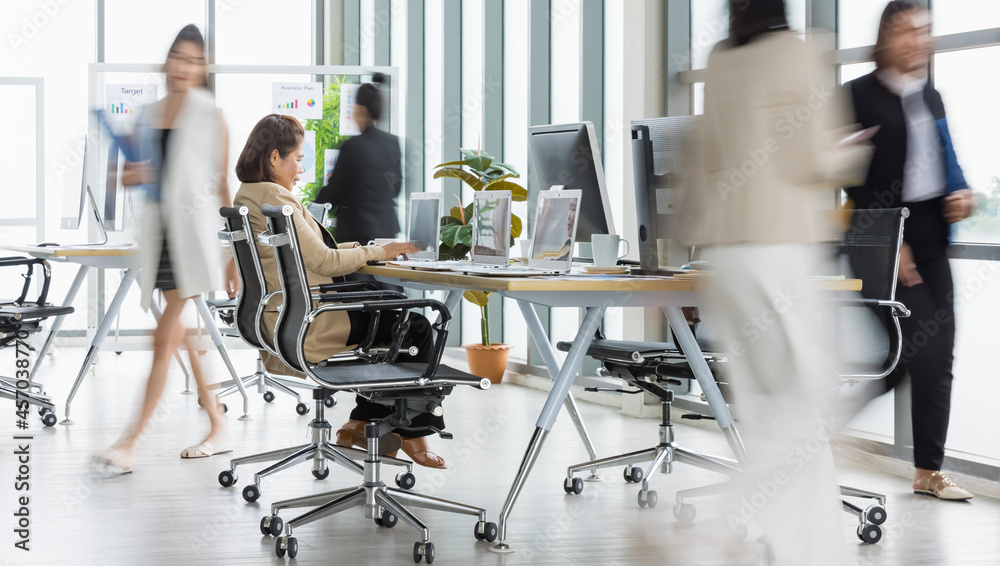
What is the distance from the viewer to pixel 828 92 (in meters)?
2.34

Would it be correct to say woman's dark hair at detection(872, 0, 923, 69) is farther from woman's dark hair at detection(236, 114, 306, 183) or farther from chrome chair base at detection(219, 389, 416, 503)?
chrome chair base at detection(219, 389, 416, 503)

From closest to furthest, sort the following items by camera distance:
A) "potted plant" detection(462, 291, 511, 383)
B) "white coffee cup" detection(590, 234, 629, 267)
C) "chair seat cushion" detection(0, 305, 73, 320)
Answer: "white coffee cup" detection(590, 234, 629, 267), "chair seat cushion" detection(0, 305, 73, 320), "potted plant" detection(462, 291, 511, 383)

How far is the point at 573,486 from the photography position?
3.93m

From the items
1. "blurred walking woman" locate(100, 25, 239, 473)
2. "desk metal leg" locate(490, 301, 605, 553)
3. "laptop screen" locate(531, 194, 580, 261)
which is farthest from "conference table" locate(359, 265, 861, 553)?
"blurred walking woman" locate(100, 25, 239, 473)

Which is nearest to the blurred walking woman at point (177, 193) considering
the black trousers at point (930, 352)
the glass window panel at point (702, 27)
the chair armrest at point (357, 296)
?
the chair armrest at point (357, 296)

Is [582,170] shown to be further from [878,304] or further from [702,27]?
[702,27]

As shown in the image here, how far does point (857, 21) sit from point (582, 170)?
154cm

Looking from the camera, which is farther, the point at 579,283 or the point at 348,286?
the point at 348,286

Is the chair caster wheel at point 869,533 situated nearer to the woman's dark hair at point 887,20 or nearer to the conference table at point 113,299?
the woman's dark hair at point 887,20

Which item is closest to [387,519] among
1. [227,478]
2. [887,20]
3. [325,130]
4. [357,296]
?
[357,296]

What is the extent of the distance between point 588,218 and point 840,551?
2.02 m

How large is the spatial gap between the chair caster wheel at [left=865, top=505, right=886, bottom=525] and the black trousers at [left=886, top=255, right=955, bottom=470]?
534 mm

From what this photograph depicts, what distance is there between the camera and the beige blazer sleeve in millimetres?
3486

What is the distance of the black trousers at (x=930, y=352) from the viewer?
3.78 metres
